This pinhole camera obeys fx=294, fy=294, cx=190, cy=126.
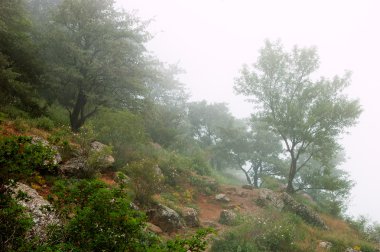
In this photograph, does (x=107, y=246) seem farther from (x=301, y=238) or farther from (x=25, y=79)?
(x=25, y=79)

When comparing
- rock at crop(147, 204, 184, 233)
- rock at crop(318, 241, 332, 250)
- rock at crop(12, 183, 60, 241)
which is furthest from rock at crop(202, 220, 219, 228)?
rock at crop(12, 183, 60, 241)

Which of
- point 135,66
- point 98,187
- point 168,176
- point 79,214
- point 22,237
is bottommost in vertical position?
point 22,237

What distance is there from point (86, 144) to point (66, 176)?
222 cm

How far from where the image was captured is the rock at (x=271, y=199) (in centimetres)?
1766

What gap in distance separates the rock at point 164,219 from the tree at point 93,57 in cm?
873

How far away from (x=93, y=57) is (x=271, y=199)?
14.4 meters

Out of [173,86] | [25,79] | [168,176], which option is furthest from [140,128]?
[173,86]

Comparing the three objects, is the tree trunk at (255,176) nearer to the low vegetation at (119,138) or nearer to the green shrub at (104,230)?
the low vegetation at (119,138)

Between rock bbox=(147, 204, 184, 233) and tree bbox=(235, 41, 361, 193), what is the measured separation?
41.5ft

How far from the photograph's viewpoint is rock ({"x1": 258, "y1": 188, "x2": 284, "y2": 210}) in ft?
57.9

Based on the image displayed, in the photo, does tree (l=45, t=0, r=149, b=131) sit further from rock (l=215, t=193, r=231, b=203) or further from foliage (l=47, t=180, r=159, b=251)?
foliage (l=47, t=180, r=159, b=251)

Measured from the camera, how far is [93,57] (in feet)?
60.1

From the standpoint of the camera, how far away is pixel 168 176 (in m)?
17.4

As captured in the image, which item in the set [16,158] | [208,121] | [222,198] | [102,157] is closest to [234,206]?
[222,198]
